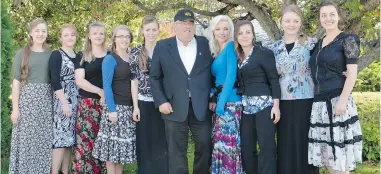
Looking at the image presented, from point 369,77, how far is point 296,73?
262 inches

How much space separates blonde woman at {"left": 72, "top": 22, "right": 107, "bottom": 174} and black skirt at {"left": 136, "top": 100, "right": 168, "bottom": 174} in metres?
0.56

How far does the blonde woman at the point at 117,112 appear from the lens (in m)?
4.90

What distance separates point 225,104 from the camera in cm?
454

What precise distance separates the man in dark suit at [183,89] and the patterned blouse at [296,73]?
718 mm

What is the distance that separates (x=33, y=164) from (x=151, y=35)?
1.97m

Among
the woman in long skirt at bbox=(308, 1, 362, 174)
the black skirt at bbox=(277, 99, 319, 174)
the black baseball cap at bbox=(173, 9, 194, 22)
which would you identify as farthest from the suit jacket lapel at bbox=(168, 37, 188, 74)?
the woman in long skirt at bbox=(308, 1, 362, 174)

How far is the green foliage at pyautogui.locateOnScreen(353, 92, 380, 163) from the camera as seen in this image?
647cm

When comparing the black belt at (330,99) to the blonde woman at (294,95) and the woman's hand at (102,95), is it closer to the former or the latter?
the blonde woman at (294,95)

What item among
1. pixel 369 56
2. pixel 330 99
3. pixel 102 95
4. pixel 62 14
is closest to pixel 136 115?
pixel 102 95

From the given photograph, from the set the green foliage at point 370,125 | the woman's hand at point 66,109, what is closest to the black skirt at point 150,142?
the woman's hand at point 66,109

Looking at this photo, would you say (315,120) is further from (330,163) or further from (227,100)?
(227,100)

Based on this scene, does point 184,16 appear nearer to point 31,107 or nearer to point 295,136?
point 295,136

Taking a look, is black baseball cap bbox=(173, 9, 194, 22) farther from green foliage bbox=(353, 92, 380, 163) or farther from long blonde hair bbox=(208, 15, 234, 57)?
green foliage bbox=(353, 92, 380, 163)

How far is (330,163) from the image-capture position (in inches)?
164
